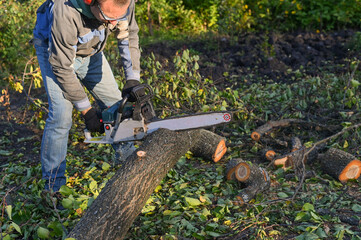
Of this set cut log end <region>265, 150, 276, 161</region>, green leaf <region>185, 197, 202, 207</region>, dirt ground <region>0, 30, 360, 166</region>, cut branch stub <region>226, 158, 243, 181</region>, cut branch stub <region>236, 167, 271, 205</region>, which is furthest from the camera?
dirt ground <region>0, 30, 360, 166</region>

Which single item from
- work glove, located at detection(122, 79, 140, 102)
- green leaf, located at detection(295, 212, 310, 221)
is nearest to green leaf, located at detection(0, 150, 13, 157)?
work glove, located at detection(122, 79, 140, 102)

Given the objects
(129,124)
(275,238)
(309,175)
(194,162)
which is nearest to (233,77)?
(194,162)

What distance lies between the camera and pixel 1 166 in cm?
400

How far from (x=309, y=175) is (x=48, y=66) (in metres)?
2.47

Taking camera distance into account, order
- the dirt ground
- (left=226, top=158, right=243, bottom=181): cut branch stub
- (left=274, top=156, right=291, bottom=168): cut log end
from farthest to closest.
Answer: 1. the dirt ground
2. (left=274, top=156, right=291, bottom=168): cut log end
3. (left=226, top=158, right=243, bottom=181): cut branch stub

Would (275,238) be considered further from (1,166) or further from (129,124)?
(1,166)

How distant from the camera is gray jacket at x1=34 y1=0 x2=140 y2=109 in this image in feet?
8.82

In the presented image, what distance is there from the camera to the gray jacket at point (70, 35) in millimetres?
2689

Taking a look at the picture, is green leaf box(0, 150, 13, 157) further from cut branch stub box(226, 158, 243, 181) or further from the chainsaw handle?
cut branch stub box(226, 158, 243, 181)

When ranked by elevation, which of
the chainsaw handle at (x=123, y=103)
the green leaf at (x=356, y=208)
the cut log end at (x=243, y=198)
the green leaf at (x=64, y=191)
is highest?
the chainsaw handle at (x=123, y=103)

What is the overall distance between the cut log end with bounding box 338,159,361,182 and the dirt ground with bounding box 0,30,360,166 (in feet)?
8.87

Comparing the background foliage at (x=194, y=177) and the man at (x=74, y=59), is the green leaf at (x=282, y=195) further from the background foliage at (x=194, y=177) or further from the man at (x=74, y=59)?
the man at (x=74, y=59)

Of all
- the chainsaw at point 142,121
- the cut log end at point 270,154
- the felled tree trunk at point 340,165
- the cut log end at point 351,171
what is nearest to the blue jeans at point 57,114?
the chainsaw at point 142,121

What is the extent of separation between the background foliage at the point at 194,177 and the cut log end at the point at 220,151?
8cm
